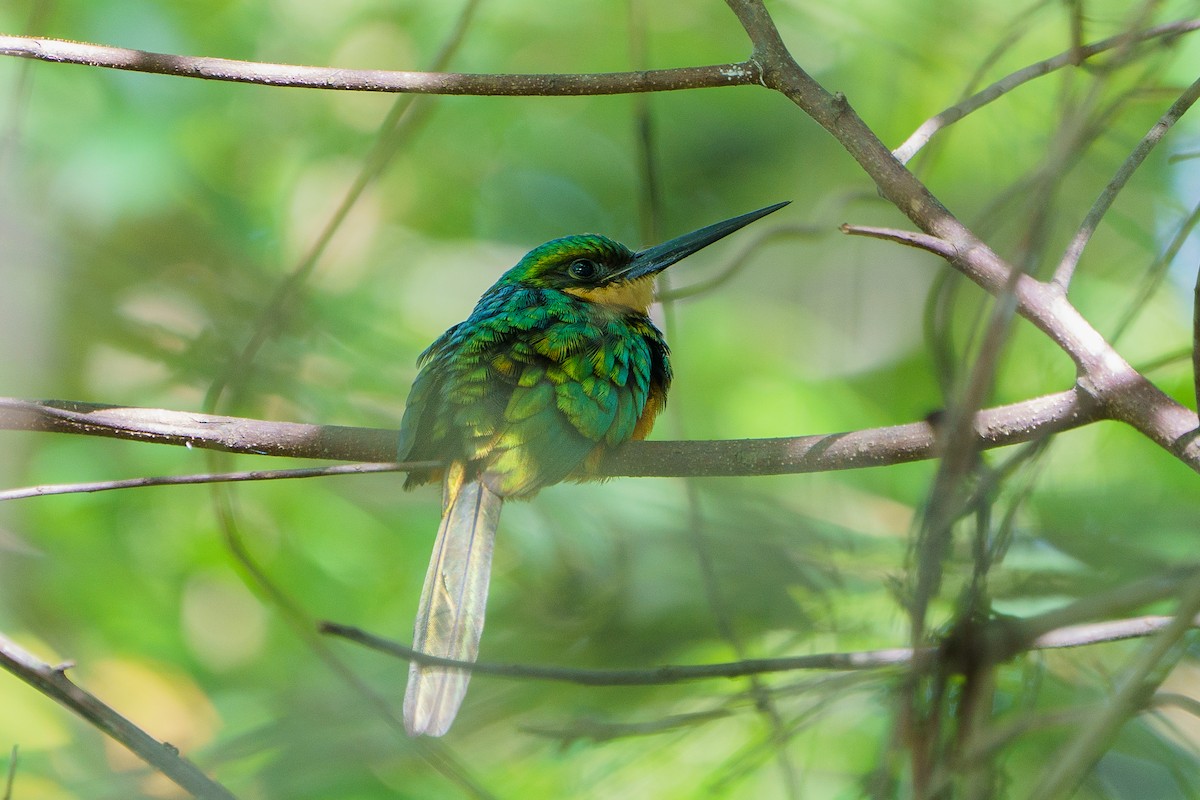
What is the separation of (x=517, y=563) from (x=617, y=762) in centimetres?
115

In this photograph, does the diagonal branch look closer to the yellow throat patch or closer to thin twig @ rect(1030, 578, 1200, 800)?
thin twig @ rect(1030, 578, 1200, 800)

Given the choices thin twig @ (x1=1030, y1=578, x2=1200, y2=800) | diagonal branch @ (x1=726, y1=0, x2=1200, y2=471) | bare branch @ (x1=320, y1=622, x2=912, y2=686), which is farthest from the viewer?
diagonal branch @ (x1=726, y1=0, x2=1200, y2=471)

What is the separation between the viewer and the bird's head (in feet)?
9.31

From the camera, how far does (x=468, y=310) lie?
173 inches

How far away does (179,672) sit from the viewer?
10.8 feet

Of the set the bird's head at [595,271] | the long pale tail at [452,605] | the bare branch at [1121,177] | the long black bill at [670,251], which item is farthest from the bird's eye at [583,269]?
the bare branch at [1121,177]

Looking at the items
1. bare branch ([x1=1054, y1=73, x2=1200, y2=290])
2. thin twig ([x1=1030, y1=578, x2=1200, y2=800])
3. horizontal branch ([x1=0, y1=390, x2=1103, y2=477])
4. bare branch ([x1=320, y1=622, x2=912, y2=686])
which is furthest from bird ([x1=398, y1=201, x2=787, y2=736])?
thin twig ([x1=1030, y1=578, x2=1200, y2=800])

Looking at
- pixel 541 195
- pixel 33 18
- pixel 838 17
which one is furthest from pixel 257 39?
pixel 838 17

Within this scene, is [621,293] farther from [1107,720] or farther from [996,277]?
[1107,720]

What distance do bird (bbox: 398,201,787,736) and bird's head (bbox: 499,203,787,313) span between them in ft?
0.41

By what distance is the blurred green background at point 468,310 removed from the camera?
202 centimetres

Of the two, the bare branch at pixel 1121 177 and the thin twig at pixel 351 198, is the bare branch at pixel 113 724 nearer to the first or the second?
the thin twig at pixel 351 198

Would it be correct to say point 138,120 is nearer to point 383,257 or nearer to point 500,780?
point 383,257

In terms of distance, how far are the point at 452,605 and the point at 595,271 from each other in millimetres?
1404
